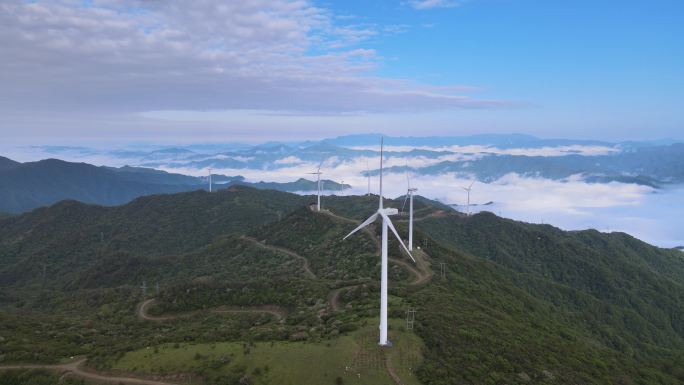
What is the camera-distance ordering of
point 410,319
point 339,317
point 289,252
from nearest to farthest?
point 410,319, point 339,317, point 289,252

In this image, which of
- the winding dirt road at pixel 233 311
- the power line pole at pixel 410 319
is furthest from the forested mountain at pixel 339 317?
the power line pole at pixel 410 319

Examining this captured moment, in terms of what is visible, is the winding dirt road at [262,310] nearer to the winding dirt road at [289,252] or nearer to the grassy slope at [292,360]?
the winding dirt road at [289,252]

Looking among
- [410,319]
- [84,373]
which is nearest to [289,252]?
[410,319]

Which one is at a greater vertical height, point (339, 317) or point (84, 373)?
point (339, 317)

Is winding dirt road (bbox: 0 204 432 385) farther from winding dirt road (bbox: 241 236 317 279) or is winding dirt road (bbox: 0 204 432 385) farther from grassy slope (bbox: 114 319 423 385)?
grassy slope (bbox: 114 319 423 385)

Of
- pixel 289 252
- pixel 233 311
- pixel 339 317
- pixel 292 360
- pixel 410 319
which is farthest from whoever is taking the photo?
pixel 289 252

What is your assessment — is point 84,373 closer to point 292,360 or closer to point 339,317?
point 292,360

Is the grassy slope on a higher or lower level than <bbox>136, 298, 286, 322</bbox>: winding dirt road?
higher

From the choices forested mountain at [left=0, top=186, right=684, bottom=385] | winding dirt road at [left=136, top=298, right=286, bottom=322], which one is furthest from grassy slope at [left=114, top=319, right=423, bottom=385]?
winding dirt road at [left=136, top=298, right=286, bottom=322]

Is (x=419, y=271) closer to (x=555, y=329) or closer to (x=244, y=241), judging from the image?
(x=555, y=329)

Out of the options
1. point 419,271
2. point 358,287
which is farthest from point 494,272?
point 358,287
